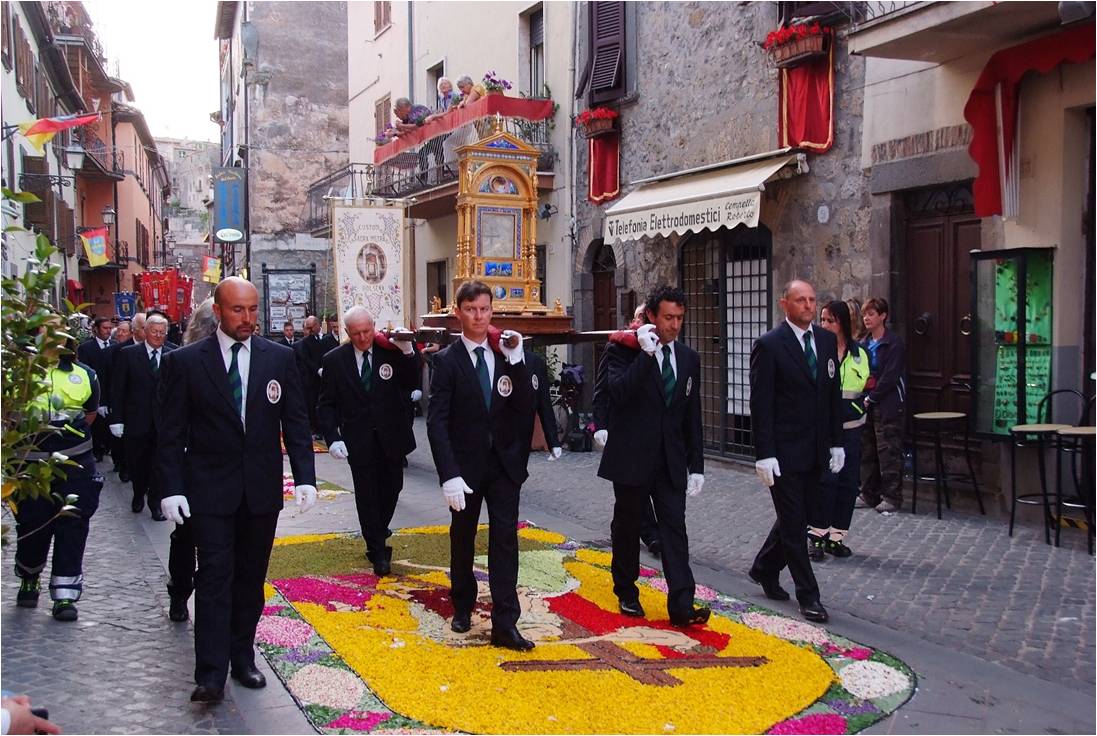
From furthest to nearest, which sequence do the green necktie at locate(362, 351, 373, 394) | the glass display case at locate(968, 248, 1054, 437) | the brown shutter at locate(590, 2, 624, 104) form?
the brown shutter at locate(590, 2, 624, 104)
the glass display case at locate(968, 248, 1054, 437)
the green necktie at locate(362, 351, 373, 394)

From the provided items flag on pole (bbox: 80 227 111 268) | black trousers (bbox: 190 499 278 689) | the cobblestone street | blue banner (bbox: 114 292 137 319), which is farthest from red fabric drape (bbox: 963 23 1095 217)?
blue banner (bbox: 114 292 137 319)

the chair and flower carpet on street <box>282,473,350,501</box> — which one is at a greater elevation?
the chair

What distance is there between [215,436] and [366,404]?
8.70 ft

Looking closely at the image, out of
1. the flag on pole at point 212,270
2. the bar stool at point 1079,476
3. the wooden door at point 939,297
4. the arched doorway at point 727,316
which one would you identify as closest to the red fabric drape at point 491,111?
the arched doorway at point 727,316

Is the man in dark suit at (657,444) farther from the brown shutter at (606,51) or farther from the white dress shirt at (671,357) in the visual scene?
the brown shutter at (606,51)

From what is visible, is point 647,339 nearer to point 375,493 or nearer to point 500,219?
point 375,493

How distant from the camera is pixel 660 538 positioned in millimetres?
5902

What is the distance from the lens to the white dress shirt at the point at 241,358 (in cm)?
490

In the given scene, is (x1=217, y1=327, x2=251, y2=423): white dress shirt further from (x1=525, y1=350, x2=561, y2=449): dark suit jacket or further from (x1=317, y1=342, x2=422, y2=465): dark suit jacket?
(x1=317, y1=342, x2=422, y2=465): dark suit jacket

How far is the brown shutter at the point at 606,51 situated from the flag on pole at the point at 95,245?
20220 mm

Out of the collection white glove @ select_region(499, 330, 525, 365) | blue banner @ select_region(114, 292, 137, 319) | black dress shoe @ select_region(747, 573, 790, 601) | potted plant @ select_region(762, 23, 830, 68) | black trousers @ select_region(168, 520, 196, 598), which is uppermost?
potted plant @ select_region(762, 23, 830, 68)

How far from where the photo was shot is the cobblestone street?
4.61 m

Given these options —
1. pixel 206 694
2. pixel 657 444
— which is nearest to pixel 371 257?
pixel 657 444

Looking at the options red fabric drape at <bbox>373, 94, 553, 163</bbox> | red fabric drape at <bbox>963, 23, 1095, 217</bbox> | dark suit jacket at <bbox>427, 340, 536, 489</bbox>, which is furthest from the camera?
red fabric drape at <bbox>373, 94, 553, 163</bbox>
